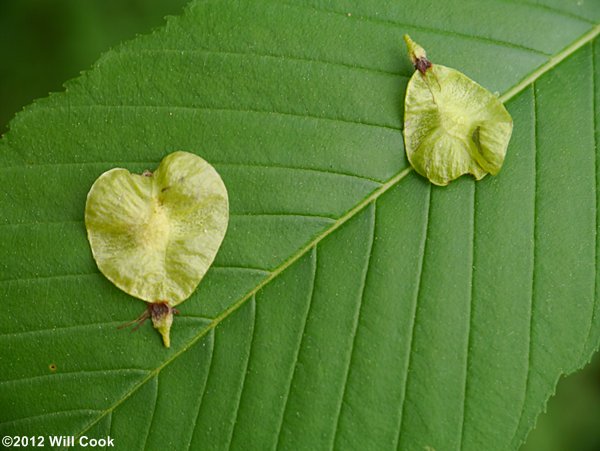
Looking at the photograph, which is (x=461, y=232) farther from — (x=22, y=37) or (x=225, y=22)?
(x=22, y=37)

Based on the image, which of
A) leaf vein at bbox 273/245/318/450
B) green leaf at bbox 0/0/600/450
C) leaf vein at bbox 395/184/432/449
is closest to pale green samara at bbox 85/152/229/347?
green leaf at bbox 0/0/600/450

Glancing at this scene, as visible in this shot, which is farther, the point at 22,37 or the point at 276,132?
the point at 22,37

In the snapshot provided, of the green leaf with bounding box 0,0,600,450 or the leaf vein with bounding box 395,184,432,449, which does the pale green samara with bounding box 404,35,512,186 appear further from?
the leaf vein with bounding box 395,184,432,449

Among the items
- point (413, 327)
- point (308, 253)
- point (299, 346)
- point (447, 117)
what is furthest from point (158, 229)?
point (447, 117)

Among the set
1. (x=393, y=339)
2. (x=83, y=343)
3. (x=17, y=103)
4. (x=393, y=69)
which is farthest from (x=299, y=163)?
(x=17, y=103)

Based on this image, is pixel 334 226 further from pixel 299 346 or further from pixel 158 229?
pixel 158 229

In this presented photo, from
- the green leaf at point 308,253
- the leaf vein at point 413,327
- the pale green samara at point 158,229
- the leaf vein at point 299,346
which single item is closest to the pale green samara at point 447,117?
the green leaf at point 308,253
